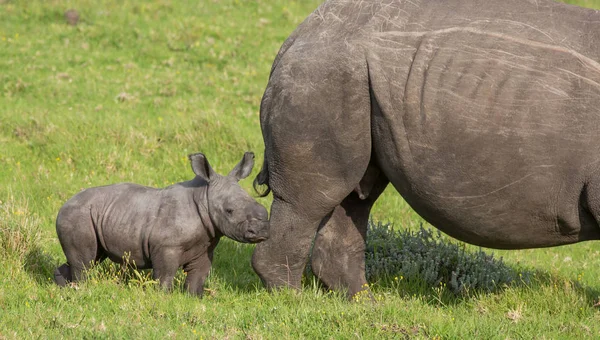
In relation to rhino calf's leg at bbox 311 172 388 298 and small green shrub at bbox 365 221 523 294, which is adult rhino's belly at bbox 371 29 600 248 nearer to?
rhino calf's leg at bbox 311 172 388 298

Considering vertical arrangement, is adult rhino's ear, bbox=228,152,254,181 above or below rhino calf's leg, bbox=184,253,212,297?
above

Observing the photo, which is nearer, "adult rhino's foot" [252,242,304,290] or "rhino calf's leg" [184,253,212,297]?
"adult rhino's foot" [252,242,304,290]

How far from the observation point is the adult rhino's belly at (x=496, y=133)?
5332 millimetres

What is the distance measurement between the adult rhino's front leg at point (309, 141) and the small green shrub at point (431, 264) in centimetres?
128

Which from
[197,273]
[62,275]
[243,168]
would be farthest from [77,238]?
[243,168]

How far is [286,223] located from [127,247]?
1104 millimetres

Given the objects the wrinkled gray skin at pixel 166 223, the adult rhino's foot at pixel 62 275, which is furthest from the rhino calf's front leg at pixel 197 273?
the adult rhino's foot at pixel 62 275

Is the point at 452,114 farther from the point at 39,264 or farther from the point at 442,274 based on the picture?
the point at 39,264

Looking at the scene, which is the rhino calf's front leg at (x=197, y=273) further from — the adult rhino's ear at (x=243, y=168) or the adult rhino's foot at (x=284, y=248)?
the adult rhino's ear at (x=243, y=168)

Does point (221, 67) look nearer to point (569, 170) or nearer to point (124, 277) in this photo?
point (124, 277)

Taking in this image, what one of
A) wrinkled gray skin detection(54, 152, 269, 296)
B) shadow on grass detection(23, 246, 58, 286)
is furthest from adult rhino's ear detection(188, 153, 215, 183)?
shadow on grass detection(23, 246, 58, 286)

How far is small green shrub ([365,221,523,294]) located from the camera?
285 inches

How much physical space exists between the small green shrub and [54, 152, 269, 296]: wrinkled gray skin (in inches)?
63.3

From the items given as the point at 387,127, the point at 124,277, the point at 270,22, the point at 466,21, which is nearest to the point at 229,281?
the point at 124,277
